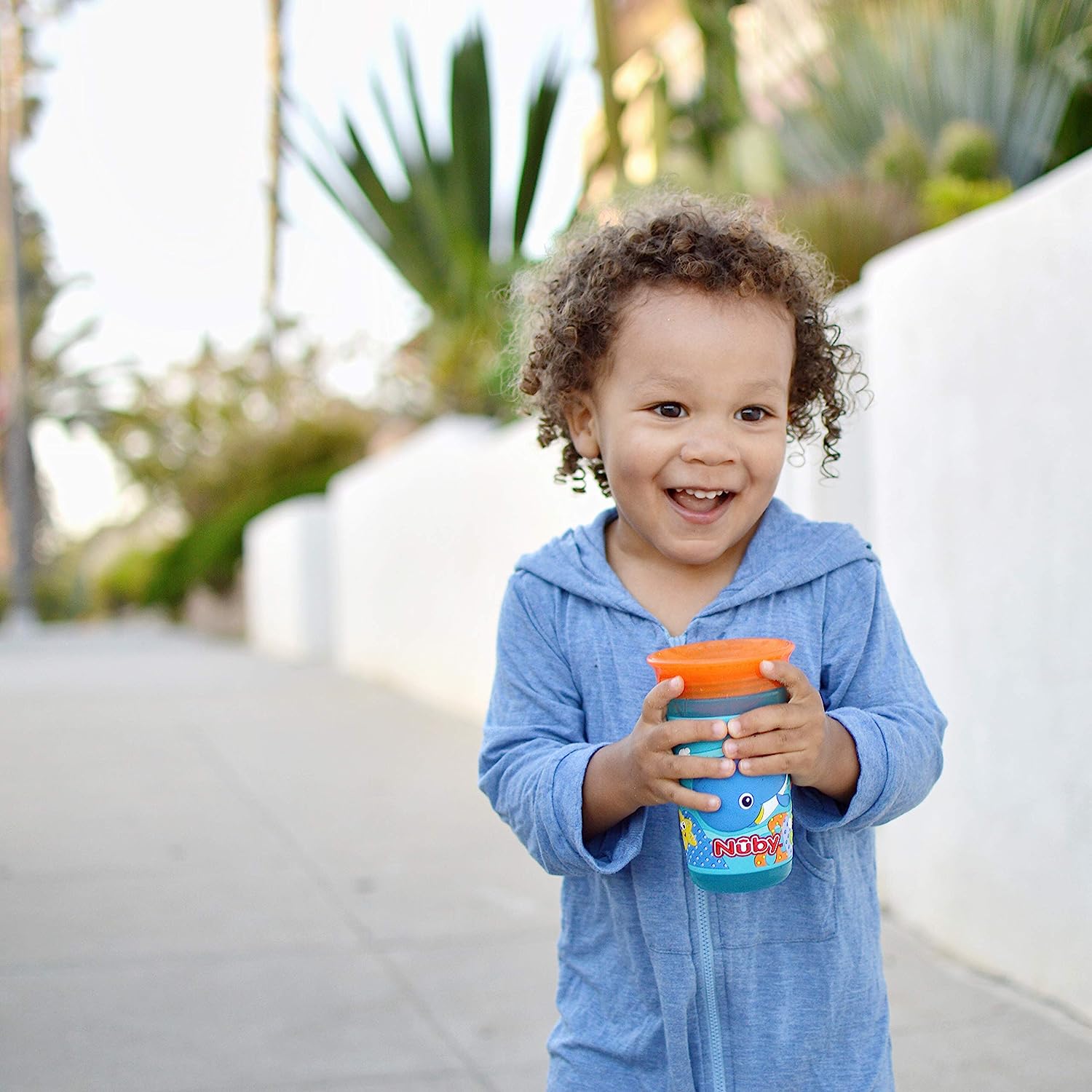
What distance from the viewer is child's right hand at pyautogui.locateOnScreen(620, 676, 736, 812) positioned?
4.73ft

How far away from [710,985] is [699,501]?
22.6 inches

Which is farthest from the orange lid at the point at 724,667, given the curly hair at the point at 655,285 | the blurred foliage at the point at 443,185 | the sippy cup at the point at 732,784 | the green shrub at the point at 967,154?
the blurred foliage at the point at 443,185

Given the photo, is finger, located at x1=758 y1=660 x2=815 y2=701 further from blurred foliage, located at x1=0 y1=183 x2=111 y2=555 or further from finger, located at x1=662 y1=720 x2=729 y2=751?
blurred foliage, located at x1=0 y1=183 x2=111 y2=555

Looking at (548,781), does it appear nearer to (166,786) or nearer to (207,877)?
(207,877)

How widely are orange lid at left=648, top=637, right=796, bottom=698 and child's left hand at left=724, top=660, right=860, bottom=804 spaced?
0.01m

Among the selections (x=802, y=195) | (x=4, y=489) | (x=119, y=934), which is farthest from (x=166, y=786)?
(x=4, y=489)

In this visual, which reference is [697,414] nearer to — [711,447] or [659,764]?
[711,447]

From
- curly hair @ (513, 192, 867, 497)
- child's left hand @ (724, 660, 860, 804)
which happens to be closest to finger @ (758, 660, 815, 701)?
child's left hand @ (724, 660, 860, 804)

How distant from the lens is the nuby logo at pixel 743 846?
146 cm

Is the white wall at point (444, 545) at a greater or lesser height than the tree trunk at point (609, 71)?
lesser

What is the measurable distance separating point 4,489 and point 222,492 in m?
10.2

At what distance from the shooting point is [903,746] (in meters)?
1.60

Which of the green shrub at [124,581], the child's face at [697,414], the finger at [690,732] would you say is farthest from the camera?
the green shrub at [124,581]

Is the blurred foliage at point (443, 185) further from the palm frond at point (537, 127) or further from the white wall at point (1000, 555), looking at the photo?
the white wall at point (1000, 555)
